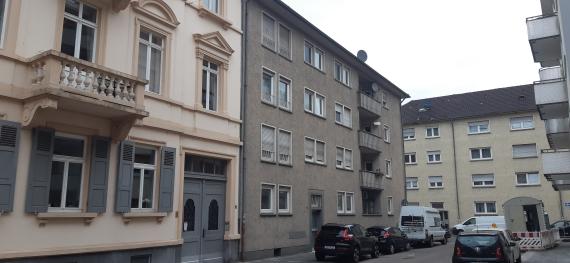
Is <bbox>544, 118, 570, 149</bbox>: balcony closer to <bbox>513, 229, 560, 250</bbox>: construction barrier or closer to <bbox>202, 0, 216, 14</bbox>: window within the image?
<bbox>513, 229, 560, 250</bbox>: construction barrier

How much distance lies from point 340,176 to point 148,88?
15052 mm

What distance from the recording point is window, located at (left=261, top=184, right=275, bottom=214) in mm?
20656

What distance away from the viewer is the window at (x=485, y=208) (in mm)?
48237

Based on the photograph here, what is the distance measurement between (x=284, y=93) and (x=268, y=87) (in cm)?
159

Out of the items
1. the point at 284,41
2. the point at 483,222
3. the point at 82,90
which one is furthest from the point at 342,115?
the point at 82,90

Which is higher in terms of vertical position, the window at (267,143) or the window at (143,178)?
the window at (267,143)

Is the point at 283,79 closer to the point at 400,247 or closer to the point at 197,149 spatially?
the point at 197,149

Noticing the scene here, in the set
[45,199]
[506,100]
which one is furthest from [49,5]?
[506,100]

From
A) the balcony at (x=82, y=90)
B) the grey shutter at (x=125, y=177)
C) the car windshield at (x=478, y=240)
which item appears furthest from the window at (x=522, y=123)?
the balcony at (x=82, y=90)

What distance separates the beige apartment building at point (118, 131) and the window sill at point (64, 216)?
26 millimetres

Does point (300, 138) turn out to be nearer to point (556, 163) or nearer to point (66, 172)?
point (556, 163)

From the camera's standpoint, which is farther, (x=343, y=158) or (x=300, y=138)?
(x=343, y=158)

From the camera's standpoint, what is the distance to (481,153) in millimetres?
49969

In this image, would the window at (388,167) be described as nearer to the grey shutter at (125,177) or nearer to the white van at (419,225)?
the white van at (419,225)
